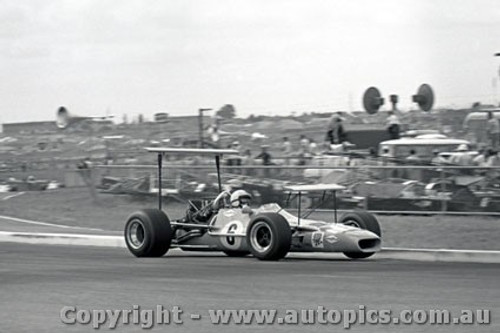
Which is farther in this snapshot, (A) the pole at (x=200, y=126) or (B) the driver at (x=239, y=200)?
(A) the pole at (x=200, y=126)

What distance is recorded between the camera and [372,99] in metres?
27.7

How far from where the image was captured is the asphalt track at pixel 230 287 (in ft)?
31.0

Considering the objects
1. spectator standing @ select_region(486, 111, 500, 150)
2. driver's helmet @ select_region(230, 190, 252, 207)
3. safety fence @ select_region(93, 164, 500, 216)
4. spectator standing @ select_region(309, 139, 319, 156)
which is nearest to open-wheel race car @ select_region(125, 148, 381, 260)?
driver's helmet @ select_region(230, 190, 252, 207)

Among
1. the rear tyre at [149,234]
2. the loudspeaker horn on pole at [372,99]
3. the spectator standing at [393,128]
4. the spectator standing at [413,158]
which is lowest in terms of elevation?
the rear tyre at [149,234]

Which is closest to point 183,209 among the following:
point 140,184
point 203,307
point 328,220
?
point 140,184

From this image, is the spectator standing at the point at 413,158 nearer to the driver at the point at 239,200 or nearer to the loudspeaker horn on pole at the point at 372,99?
the loudspeaker horn on pole at the point at 372,99

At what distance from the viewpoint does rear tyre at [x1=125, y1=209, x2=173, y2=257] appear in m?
Result: 16.1

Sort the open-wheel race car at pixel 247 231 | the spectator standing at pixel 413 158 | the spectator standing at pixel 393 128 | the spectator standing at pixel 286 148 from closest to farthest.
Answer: the open-wheel race car at pixel 247 231, the spectator standing at pixel 413 158, the spectator standing at pixel 393 128, the spectator standing at pixel 286 148

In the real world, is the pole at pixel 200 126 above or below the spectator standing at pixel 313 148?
above

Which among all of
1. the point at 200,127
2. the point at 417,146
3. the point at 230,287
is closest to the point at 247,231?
the point at 230,287

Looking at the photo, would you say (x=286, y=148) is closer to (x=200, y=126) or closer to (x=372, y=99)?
(x=200, y=126)

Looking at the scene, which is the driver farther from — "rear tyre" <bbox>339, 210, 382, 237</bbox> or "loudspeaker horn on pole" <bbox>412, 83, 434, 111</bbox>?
"loudspeaker horn on pole" <bbox>412, 83, 434, 111</bbox>

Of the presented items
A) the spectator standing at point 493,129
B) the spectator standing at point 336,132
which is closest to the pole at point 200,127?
the spectator standing at point 336,132

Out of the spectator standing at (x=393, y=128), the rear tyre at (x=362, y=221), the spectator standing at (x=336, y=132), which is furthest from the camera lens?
the spectator standing at (x=393, y=128)
